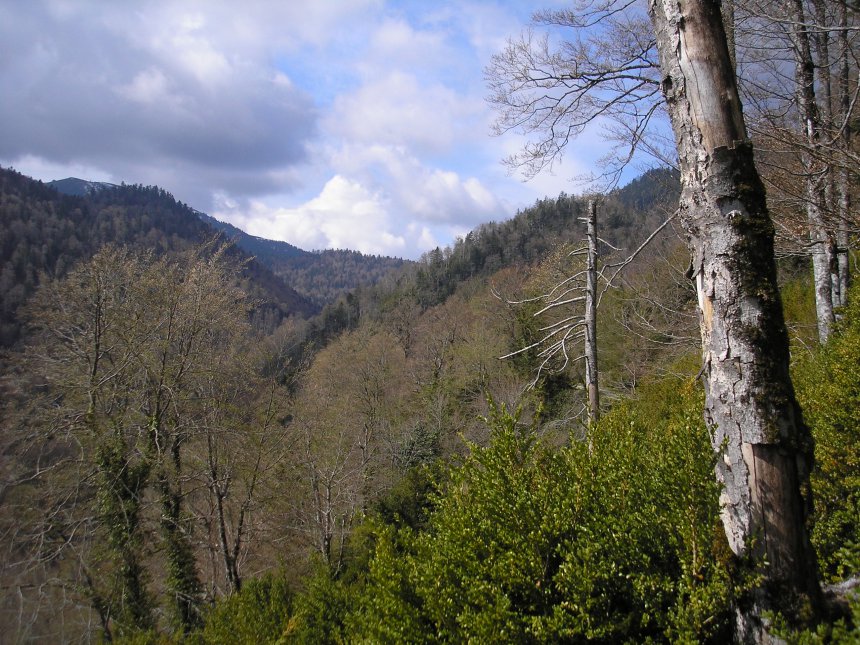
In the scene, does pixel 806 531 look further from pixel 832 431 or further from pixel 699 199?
pixel 832 431

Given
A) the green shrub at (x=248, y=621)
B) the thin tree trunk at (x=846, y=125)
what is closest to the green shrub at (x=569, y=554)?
the green shrub at (x=248, y=621)

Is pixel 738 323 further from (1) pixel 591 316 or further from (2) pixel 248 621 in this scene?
(2) pixel 248 621

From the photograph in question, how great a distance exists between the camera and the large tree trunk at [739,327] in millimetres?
2262

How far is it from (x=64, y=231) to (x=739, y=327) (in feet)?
371

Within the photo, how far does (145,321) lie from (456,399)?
54.3ft

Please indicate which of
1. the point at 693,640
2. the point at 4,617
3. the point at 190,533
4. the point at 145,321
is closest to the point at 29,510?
the point at 4,617

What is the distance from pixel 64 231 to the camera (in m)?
90.1

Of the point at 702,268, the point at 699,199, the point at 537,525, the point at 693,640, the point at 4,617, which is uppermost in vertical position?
the point at 699,199

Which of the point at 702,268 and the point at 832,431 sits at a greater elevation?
the point at 702,268

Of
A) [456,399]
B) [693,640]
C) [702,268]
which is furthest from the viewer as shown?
[456,399]

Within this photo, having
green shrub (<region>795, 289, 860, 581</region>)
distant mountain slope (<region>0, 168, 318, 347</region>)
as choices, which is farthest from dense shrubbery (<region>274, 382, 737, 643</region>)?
distant mountain slope (<region>0, 168, 318, 347</region>)

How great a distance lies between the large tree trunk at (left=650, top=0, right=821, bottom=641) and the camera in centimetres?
226

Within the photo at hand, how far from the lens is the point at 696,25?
261 cm

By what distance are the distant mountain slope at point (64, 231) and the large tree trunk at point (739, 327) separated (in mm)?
29679
